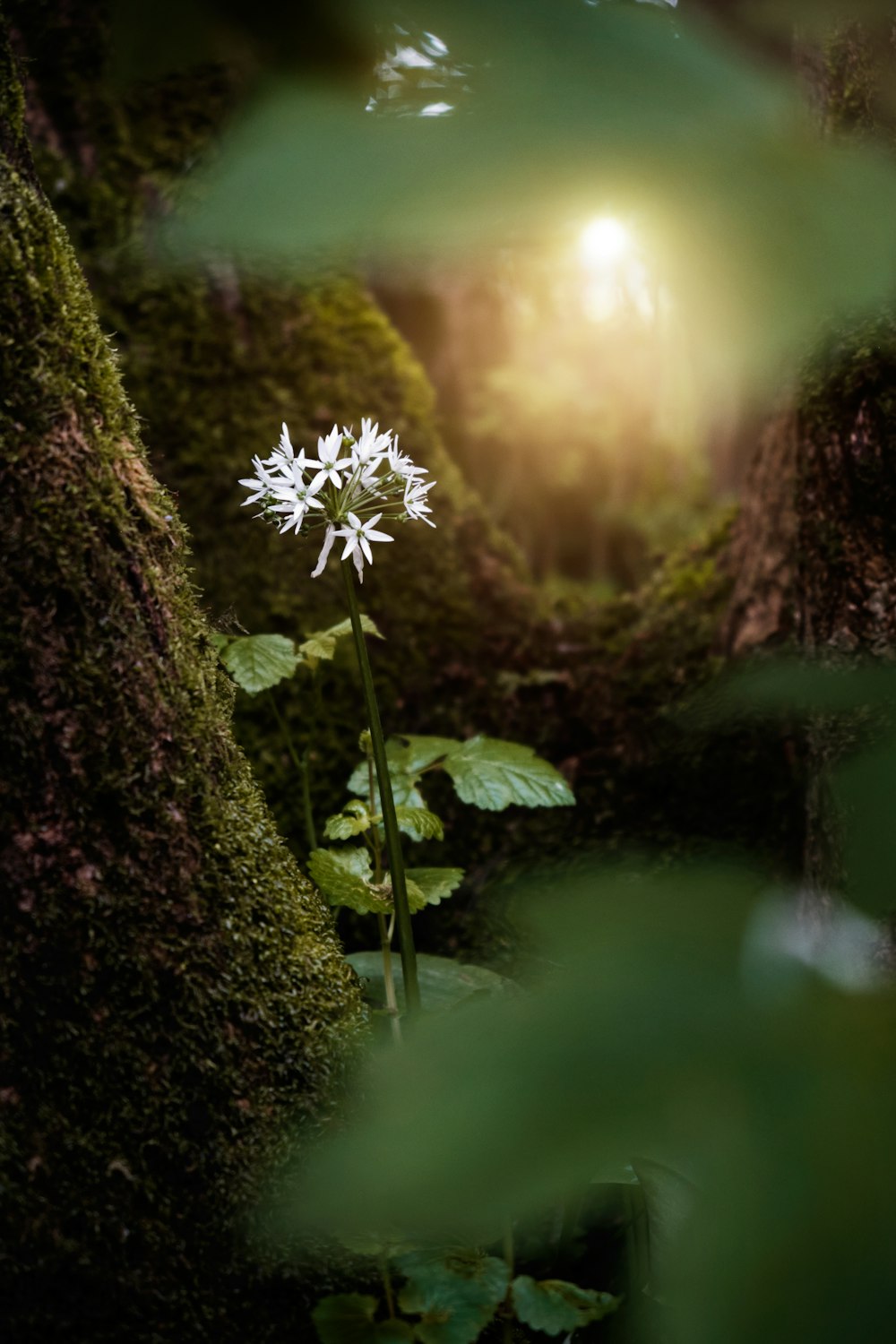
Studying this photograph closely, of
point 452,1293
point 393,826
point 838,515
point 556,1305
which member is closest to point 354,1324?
point 452,1293

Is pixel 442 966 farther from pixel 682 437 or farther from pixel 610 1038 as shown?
pixel 682 437

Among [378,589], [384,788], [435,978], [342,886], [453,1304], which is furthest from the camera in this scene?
[378,589]

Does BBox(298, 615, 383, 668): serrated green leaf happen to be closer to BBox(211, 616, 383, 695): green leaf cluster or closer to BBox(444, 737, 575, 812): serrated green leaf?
BBox(211, 616, 383, 695): green leaf cluster

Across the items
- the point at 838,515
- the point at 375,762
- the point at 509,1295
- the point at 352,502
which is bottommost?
the point at 509,1295

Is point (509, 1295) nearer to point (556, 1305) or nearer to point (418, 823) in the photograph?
point (556, 1305)

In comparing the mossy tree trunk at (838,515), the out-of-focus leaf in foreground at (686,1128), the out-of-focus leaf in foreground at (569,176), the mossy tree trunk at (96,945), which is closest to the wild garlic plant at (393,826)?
the mossy tree trunk at (96,945)

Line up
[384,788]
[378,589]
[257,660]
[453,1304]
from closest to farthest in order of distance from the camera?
[453,1304], [384,788], [257,660], [378,589]

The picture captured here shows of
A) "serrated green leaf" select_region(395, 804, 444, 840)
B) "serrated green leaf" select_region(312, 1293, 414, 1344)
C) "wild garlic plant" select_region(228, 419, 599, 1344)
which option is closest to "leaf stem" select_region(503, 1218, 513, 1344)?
"wild garlic plant" select_region(228, 419, 599, 1344)

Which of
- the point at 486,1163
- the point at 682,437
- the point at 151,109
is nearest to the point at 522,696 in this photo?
the point at 151,109
